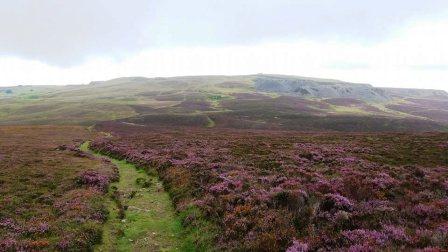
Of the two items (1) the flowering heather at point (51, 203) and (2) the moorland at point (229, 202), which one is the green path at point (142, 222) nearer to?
(2) the moorland at point (229, 202)

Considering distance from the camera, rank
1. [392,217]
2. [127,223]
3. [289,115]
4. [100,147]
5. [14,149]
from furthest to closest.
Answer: [289,115]
[100,147]
[14,149]
[127,223]
[392,217]

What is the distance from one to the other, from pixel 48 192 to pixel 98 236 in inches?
404

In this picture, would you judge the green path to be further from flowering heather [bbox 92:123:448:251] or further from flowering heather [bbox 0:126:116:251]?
flowering heather [bbox 92:123:448:251]

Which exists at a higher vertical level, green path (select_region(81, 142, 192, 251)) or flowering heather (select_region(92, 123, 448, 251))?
flowering heather (select_region(92, 123, 448, 251))

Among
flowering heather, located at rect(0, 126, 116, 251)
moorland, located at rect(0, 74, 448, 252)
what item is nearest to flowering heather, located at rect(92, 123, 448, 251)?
moorland, located at rect(0, 74, 448, 252)

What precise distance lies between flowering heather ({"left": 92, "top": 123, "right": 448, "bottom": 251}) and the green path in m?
1.01

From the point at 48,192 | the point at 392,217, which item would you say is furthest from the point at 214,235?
the point at 48,192

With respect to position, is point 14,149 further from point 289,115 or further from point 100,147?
point 289,115

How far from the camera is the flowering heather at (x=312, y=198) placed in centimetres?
1345

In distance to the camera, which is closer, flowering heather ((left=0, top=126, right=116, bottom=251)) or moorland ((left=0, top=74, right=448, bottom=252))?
moorland ((left=0, top=74, right=448, bottom=252))

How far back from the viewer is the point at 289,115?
122 meters

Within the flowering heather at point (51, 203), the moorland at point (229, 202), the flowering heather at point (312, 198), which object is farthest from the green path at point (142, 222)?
the flowering heather at point (312, 198)

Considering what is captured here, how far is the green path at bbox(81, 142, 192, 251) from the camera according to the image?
16312mm

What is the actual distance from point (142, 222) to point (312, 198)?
30.5 ft
